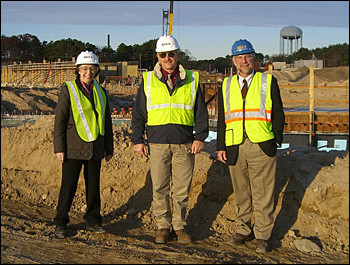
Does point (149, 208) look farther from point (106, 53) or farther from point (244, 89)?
point (106, 53)

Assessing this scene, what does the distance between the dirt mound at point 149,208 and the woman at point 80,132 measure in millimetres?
468

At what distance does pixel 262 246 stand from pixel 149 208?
6.14 feet

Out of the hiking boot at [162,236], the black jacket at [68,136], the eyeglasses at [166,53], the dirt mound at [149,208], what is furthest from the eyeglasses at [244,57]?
the hiking boot at [162,236]

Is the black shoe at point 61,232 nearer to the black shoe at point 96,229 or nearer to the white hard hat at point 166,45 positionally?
the black shoe at point 96,229

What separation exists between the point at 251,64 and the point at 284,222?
208 centimetres

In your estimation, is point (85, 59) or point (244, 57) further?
point (85, 59)

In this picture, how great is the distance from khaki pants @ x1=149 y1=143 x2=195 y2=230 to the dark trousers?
75 cm

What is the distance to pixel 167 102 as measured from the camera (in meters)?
4.50

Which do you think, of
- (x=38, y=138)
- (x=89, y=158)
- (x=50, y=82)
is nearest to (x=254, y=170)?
(x=89, y=158)

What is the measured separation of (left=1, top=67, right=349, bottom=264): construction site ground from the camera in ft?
13.9

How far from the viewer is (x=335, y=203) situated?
5.14 m

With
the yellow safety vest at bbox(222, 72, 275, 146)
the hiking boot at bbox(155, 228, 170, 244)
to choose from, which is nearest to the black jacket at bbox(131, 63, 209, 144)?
the yellow safety vest at bbox(222, 72, 275, 146)

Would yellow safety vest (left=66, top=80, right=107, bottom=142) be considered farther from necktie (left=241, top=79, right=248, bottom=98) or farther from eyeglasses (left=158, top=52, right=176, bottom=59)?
necktie (left=241, top=79, right=248, bottom=98)

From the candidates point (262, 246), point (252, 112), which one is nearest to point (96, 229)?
point (262, 246)
